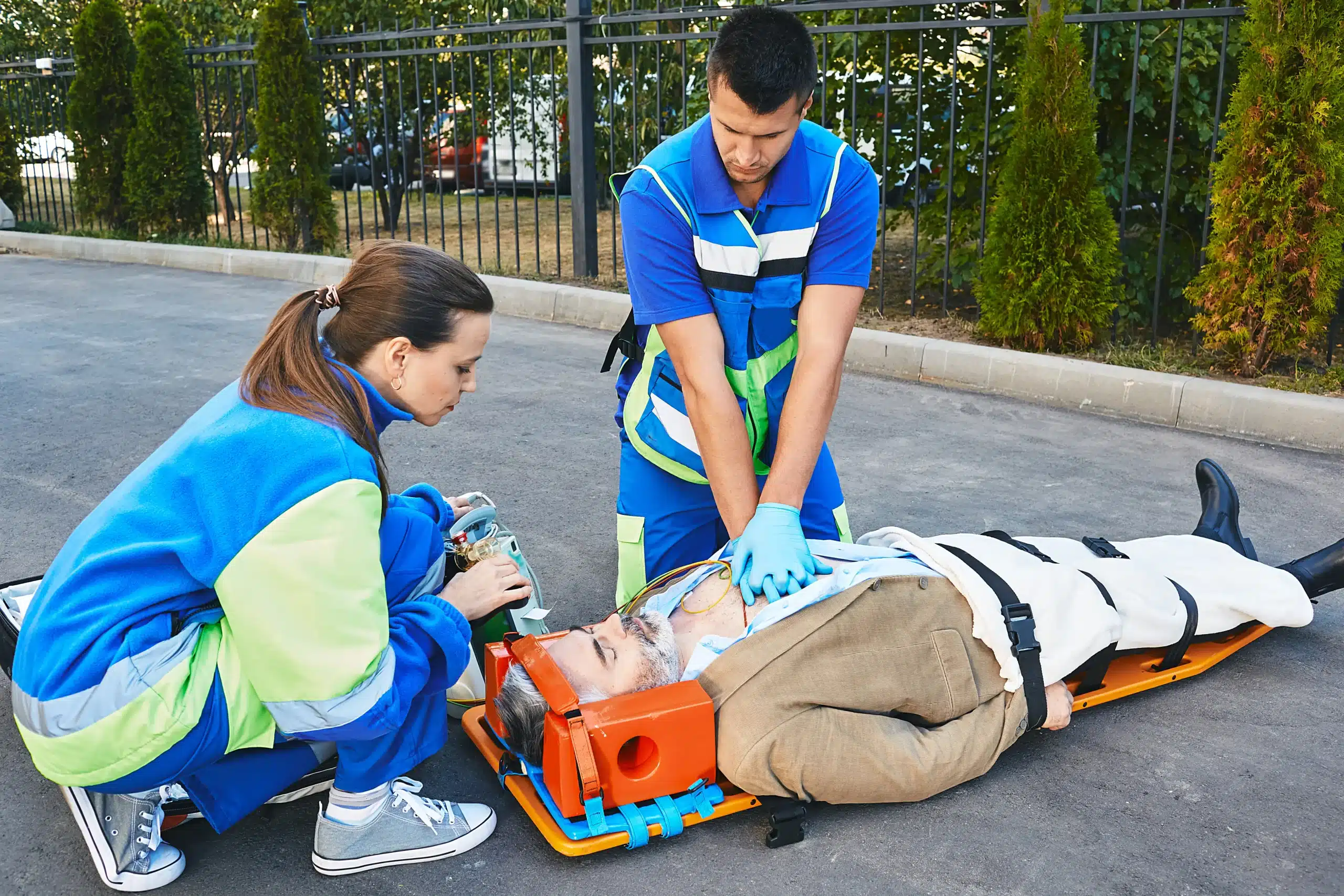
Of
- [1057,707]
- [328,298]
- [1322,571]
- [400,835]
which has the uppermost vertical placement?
[328,298]

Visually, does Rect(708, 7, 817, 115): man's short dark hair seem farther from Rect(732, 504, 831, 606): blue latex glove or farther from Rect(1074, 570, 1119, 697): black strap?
Rect(1074, 570, 1119, 697): black strap

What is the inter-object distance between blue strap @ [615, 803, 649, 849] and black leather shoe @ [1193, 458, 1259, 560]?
2024 mm

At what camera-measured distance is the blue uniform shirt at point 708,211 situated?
9.55 feet

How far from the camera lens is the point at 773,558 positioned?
8.80 feet

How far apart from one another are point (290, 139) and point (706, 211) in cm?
815

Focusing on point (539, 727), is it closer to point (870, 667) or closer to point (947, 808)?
point (870, 667)

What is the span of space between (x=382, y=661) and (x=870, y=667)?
1.04 metres

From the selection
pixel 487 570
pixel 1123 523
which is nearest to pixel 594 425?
pixel 1123 523

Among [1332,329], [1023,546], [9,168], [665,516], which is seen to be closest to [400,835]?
[665,516]

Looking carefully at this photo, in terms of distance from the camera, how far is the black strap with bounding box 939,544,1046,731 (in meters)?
2.59

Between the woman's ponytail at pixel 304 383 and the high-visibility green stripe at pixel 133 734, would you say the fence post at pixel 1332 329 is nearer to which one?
the woman's ponytail at pixel 304 383

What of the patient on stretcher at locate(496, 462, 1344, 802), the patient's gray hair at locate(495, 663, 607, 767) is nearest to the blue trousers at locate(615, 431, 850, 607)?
the patient on stretcher at locate(496, 462, 1344, 802)

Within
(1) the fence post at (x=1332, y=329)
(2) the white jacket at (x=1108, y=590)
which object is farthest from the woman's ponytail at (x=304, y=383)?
(1) the fence post at (x=1332, y=329)

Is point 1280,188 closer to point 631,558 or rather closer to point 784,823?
point 631,558
